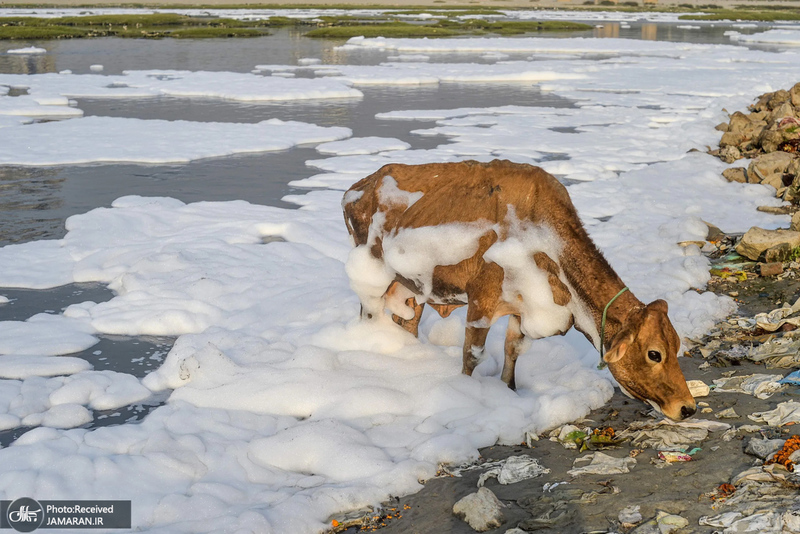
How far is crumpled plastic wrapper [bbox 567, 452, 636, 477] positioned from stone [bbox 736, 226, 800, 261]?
5553 mm

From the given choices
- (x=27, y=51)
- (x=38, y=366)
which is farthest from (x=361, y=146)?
(x=27, y=51)

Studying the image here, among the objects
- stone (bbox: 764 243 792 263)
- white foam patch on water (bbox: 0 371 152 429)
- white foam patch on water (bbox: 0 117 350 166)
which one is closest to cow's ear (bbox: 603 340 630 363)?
white foam patch on water (bbox: 0 371 152 429)

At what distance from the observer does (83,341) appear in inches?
323

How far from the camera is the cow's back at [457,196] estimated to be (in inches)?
242

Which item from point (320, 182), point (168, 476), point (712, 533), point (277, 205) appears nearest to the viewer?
point (712, 533)

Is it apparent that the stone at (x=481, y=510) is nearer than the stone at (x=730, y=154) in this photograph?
Yes

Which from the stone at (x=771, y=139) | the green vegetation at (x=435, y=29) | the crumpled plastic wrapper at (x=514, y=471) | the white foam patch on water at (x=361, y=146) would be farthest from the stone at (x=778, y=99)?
the green vegetation at (x=435, y=29)

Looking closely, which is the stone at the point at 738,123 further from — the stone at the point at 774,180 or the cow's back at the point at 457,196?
the cow's back at the point at 457,196

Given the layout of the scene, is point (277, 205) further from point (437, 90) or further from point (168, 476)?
point (437, 90)

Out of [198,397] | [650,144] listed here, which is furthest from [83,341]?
[650,144]

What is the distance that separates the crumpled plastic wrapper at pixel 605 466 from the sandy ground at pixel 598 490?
54 millimetres

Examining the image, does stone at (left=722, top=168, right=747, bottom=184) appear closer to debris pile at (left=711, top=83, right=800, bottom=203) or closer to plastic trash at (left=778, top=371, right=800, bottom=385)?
debris pile at (left=711, top=83, right=800, bottom=203)

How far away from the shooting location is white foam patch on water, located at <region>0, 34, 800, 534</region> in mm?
5660

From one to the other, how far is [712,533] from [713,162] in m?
13.9
